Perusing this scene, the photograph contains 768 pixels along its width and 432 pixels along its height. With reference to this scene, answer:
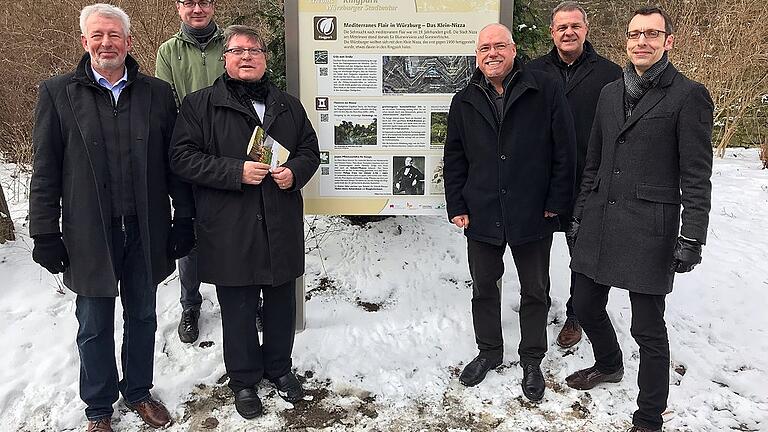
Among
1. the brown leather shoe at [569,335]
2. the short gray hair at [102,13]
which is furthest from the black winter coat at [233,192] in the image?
the brown leather shoe at [569,335]

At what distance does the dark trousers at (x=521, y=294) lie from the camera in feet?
11.8

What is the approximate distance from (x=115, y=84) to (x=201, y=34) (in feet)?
3.41

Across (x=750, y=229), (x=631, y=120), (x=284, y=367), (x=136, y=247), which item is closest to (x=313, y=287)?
(x=284, y=367)

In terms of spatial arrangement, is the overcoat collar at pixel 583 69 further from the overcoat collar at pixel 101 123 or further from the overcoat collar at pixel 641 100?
the overcoat collar at pixel 101 123

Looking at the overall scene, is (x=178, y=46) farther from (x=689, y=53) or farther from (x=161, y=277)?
(x=689, y=53)

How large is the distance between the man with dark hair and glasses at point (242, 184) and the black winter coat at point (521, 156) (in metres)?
1.00

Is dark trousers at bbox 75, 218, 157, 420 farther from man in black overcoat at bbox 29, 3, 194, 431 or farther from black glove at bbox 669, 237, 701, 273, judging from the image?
black glove at bbox 669, 237, 701, 273

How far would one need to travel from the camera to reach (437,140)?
13.6 ft

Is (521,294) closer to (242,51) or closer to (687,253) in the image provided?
(687,253)

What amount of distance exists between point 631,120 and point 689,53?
10.3m

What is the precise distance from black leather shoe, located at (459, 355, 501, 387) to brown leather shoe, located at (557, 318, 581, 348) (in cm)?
60

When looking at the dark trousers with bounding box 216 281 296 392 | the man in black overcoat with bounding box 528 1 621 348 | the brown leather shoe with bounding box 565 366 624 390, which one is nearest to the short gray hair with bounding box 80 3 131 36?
the dark trousers with bounding box 216 281 296 392

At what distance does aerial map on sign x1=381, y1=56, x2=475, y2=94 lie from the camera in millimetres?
3994

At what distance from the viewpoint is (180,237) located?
3320 millimetres
